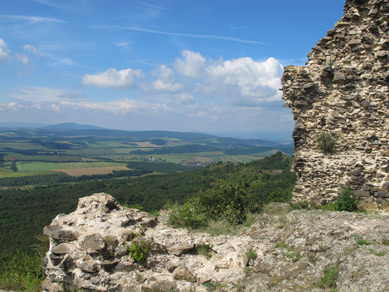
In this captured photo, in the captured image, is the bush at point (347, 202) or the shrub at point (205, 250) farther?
the bush at point (347, 202)

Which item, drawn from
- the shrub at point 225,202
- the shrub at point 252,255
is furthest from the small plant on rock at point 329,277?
the shrub at point 225,202

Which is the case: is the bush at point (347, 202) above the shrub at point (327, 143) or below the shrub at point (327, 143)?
below

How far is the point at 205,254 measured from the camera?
6.46 meters

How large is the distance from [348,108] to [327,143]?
1395 millimetres

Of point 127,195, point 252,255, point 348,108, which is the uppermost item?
point 348,108

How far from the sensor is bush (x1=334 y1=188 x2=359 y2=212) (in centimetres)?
837

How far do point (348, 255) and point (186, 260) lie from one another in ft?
11.1

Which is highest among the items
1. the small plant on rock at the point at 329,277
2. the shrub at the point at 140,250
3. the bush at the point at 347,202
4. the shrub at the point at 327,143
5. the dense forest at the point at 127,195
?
the shrub at the point at 327,143

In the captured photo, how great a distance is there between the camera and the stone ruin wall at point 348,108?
8805 mm

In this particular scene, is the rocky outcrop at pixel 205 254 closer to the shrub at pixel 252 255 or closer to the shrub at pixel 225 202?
the shrub at pixel 252 255

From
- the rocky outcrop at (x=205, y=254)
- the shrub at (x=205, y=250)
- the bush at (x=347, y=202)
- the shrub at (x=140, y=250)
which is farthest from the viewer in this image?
the bush at (x=347, y=202)

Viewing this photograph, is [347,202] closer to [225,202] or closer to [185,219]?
[225,202]

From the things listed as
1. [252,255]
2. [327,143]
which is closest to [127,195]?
[327,143]

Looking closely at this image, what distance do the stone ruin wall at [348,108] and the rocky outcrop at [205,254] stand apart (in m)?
2.21
